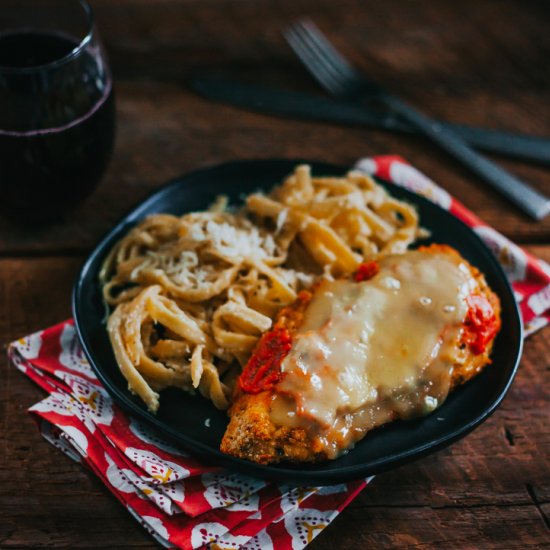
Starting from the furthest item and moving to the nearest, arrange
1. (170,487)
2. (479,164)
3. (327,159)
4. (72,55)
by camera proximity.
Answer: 1. (327,159)
2. (479,164)
3. (72,55)
4. (170,487)

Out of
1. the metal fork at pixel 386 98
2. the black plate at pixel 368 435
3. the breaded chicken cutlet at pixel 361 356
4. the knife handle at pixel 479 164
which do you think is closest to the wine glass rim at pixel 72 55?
the black plate at pixel 368 435

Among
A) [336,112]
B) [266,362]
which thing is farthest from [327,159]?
[266,362]

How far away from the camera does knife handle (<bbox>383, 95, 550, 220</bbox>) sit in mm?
4254

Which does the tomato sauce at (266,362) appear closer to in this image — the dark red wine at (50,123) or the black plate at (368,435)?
the black plate at (368,435)

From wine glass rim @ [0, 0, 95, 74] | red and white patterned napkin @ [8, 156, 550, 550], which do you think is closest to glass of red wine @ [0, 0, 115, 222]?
wine glass rim @ [0, 0, 95, 74]

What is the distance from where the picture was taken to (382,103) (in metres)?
4.94

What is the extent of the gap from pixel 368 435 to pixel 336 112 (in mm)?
2627

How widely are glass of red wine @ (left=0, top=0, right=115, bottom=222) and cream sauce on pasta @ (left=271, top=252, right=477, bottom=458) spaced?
135cm

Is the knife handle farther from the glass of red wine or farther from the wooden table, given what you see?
the glass of red wine

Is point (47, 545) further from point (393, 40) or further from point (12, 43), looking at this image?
point (393, 40)

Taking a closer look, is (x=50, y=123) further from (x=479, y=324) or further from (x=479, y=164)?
(x=479, y=164)

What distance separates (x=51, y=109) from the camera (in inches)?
131

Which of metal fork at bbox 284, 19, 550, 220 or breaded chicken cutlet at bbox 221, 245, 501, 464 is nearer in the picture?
breaded chicken cutlet at bbox 221, 245, 501, 464

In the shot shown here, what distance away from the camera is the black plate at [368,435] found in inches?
103
